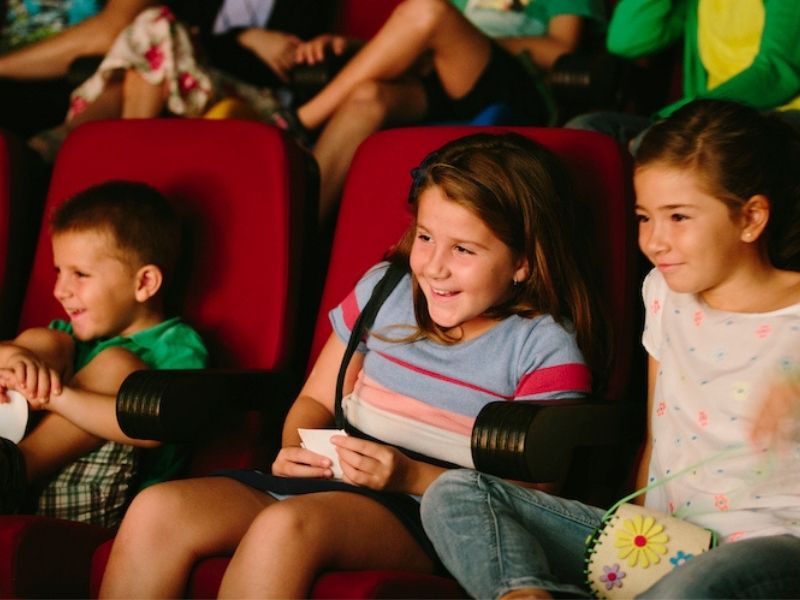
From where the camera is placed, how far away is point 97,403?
1637 mm

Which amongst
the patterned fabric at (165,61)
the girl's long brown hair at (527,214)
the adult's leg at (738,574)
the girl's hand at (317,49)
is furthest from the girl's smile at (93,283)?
the adult's leg at (738,574)

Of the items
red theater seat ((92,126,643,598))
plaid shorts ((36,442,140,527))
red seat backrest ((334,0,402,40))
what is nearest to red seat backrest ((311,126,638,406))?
red theater seat ((92,126,643,598))

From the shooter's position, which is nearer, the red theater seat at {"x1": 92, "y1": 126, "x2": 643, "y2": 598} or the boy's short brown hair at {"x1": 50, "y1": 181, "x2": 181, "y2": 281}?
the red theater seat at {"x1": 92, "y1": 126, "x2": 643, "y2": 598}

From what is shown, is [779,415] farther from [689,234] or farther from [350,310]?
[350,310]

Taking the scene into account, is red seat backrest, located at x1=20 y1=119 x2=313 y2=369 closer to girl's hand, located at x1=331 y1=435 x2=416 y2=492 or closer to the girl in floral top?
girl's hand, located at x1=331 y1=435 x2=416 y2=492

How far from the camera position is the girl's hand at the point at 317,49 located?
2445 mm

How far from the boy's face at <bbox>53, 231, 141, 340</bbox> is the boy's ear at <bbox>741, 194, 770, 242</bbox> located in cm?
89

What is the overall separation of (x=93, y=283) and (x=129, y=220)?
4.3 inches

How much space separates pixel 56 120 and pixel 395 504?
5.99 ft

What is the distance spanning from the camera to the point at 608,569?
1.28 m

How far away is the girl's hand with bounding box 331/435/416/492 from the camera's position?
1.39 m

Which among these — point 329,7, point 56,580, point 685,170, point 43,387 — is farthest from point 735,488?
point 329,7

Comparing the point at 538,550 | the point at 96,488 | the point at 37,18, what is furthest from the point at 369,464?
the point at 37,18

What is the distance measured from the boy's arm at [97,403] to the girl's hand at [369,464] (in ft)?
1.20
